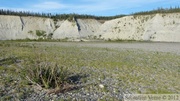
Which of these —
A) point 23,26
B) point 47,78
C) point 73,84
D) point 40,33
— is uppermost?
point 23,26

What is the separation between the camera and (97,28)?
125 m

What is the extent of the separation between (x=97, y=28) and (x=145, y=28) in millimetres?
35443

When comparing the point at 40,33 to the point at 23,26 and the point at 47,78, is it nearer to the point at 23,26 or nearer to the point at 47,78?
the point at 23,26

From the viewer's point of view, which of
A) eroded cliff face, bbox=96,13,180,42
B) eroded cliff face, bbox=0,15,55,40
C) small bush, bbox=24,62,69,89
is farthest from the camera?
eroded cliff face, bbox=0,15,55,40

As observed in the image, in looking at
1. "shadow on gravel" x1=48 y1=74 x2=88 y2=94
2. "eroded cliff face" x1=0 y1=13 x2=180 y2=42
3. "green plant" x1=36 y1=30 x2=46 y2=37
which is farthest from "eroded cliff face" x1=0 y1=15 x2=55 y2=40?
A: "shadow on gravel" x1=48 y1=74 x2=88 y2=94

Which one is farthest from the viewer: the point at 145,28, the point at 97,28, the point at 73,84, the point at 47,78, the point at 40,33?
the point at 97,28

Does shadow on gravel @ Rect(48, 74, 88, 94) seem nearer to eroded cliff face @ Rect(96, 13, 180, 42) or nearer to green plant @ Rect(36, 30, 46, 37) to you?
eroded cliff face @ Rect(96, 13, 180, 42)

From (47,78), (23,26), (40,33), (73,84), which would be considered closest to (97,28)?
(40,33)

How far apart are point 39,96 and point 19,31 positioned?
107090 mm

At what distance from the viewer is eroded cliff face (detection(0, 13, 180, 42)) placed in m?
88.8

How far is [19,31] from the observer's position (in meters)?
111

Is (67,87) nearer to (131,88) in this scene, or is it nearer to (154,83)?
(131,88)

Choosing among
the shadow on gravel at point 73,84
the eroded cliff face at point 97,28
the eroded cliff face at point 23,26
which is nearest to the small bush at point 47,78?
the shadow on gravel at point 73,84

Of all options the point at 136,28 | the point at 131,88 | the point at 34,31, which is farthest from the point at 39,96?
the point at 34,31
